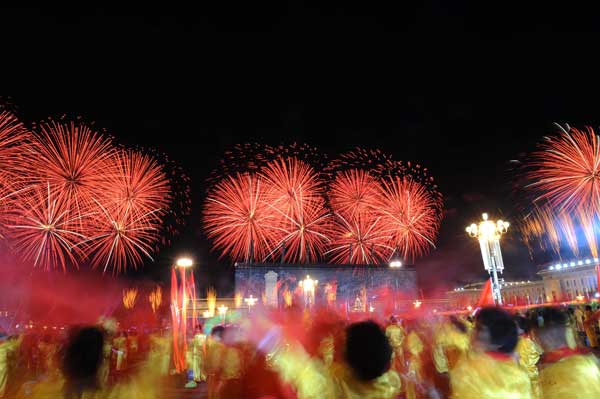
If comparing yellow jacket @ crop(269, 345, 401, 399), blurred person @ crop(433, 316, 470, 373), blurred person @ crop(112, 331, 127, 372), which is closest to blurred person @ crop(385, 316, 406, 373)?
blurred person @ crop(433, 316, 470, 373)

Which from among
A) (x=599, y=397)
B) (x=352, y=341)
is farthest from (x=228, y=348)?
(x=599, y=397)

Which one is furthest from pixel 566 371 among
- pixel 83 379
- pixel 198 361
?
pixel 198 361

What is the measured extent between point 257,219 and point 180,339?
793cm

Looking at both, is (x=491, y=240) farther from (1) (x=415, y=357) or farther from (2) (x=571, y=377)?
(2) (x=571, y=377)

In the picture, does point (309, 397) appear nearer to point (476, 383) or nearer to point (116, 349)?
point (476, 383)

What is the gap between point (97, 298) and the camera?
47125 mm

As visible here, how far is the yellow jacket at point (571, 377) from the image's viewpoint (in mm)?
3230

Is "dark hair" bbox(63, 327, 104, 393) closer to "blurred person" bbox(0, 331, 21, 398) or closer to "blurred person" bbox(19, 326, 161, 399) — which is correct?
"blurred person" bbox(19, 326, 161, 399)

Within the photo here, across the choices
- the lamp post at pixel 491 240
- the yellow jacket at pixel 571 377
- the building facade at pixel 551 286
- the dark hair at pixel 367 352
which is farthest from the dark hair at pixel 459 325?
the building facade at pixel 551 286

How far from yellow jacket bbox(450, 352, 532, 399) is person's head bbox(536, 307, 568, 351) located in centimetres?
58

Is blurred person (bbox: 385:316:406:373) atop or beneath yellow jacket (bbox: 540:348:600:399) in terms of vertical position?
beneath

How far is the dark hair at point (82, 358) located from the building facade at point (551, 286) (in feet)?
204

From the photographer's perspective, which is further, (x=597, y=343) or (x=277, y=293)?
(x=277, y=293)

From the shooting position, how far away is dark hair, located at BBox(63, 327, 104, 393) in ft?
12.4
